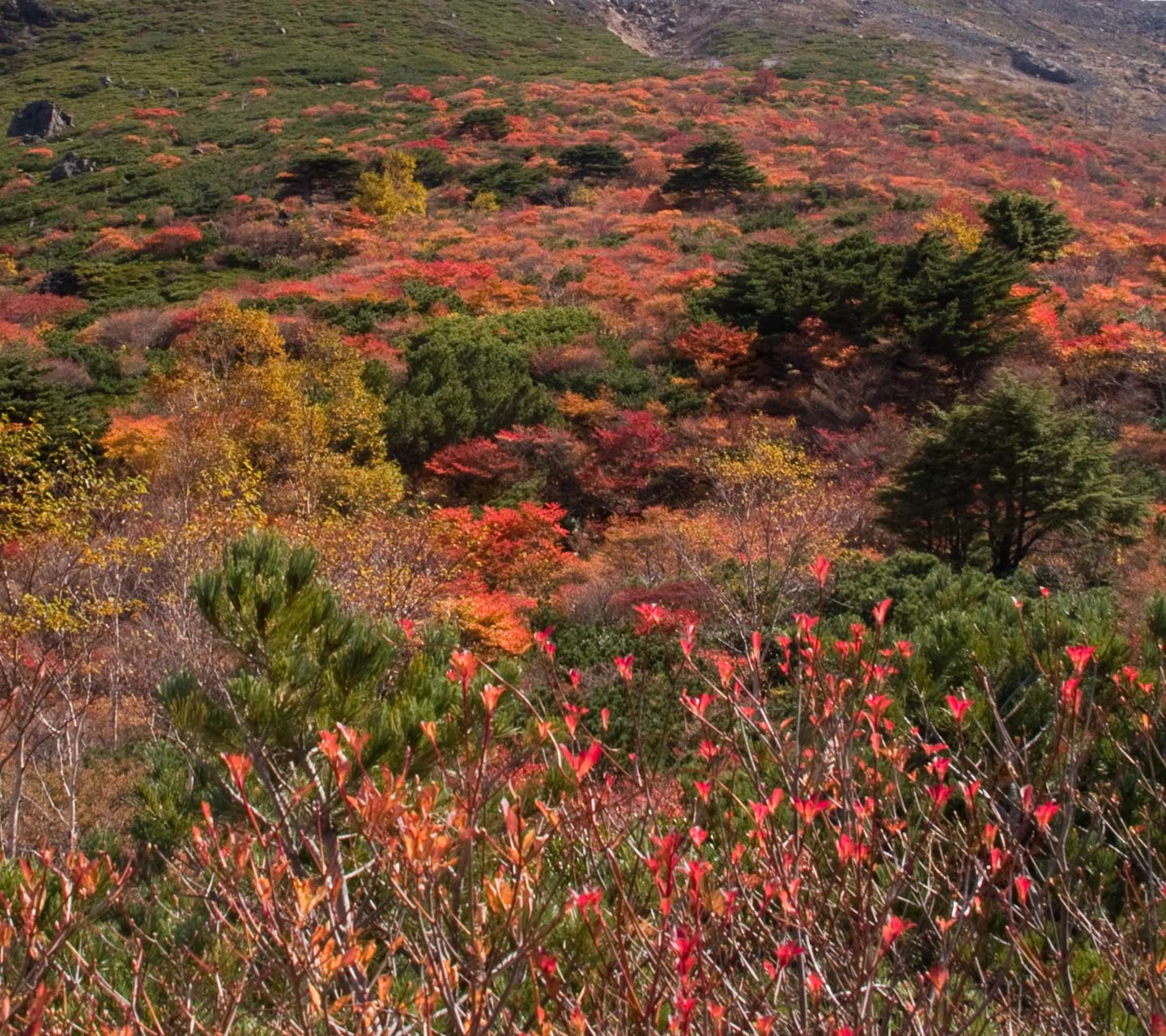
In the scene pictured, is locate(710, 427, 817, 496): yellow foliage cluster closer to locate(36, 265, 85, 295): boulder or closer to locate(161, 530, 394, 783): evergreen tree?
locate(161, 530, 394, 783): evergreen tree

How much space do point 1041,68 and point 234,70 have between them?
46.3 metres

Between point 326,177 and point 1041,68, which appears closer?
point 326,177

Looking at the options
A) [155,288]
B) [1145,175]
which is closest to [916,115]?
[1145,175]

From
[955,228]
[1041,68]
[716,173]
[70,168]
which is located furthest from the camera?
[1041,68]

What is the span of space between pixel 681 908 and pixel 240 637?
202 centimetres

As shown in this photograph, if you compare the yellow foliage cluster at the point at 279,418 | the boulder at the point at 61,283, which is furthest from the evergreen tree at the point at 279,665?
the boulder at the point at 61,283

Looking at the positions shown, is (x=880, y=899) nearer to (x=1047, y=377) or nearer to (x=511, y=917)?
(x=511, y=917)

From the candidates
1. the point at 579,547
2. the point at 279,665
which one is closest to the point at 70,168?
the point at 579,547

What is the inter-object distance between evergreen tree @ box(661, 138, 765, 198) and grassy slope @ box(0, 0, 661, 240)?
1570 centimetres

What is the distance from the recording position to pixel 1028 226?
2258 cm

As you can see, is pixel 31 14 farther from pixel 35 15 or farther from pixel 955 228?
pixel 955 228

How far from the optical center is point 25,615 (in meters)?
8.02

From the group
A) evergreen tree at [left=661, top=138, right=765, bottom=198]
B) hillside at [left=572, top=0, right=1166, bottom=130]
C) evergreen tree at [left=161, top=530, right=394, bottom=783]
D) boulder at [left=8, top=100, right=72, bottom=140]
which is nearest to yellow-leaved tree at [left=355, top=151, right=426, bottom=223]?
evergreen tree at [left=661, top=138, right=765, bottom=198]

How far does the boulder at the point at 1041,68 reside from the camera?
5400cm
